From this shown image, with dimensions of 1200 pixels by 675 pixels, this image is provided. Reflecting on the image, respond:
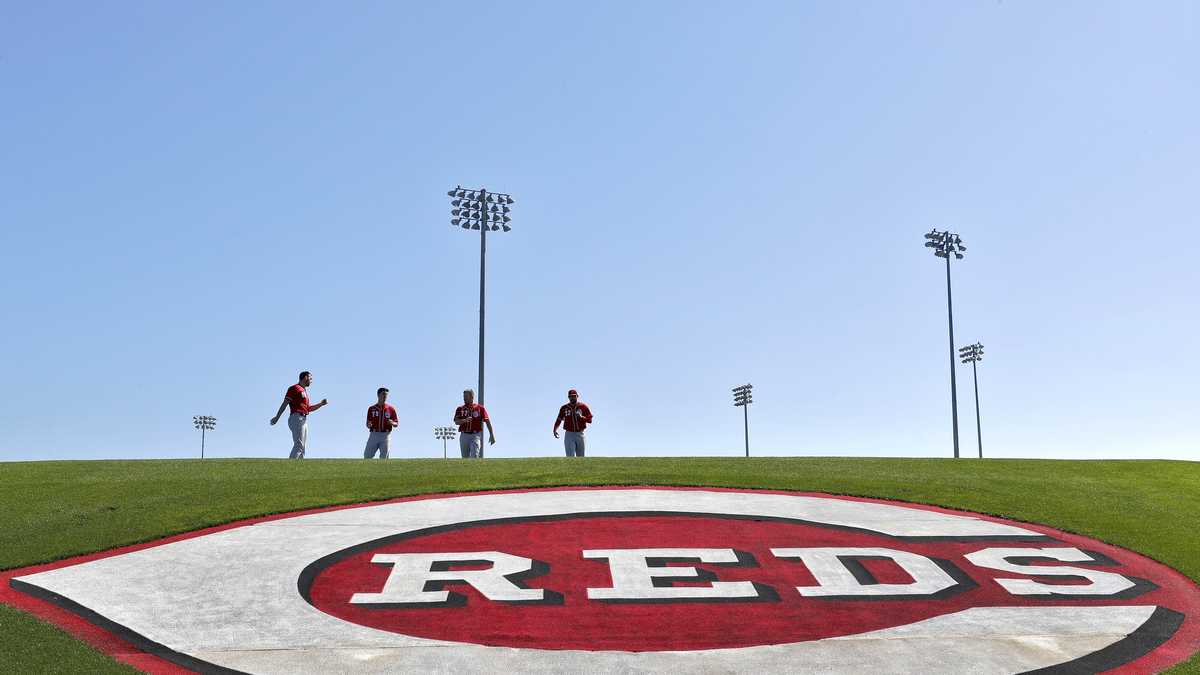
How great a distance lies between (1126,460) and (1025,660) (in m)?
13.0

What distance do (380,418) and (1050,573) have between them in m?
13.3

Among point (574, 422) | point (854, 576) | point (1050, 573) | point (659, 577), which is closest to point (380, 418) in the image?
point (574, 422)

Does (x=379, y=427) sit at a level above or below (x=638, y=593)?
above

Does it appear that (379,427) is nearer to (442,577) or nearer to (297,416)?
(297,416)

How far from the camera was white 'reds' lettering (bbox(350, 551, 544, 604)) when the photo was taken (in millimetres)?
8789

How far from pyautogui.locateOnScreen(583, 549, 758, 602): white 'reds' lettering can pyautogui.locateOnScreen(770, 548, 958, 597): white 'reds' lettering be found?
2.05 ft

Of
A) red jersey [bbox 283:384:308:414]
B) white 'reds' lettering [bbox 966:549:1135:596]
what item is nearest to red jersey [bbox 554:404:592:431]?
red jersey [bbox 283:384:308:414]

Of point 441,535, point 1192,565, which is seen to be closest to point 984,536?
point 1192,565

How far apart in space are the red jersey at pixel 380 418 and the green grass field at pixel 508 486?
6.71ft

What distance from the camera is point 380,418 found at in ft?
63.8

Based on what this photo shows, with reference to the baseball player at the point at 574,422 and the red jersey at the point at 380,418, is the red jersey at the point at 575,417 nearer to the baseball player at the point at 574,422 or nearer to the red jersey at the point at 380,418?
the baseball player at the point at 574,422

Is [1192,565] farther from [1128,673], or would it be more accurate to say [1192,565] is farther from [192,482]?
[192,482]

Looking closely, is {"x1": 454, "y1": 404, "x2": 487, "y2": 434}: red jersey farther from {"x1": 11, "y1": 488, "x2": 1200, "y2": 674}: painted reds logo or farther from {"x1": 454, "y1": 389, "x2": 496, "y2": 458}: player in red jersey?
{"x1": 11, "y1": 488, "x2": 1200, "y2": 674}: painted reds logo

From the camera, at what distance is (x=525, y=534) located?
10.9 meters
